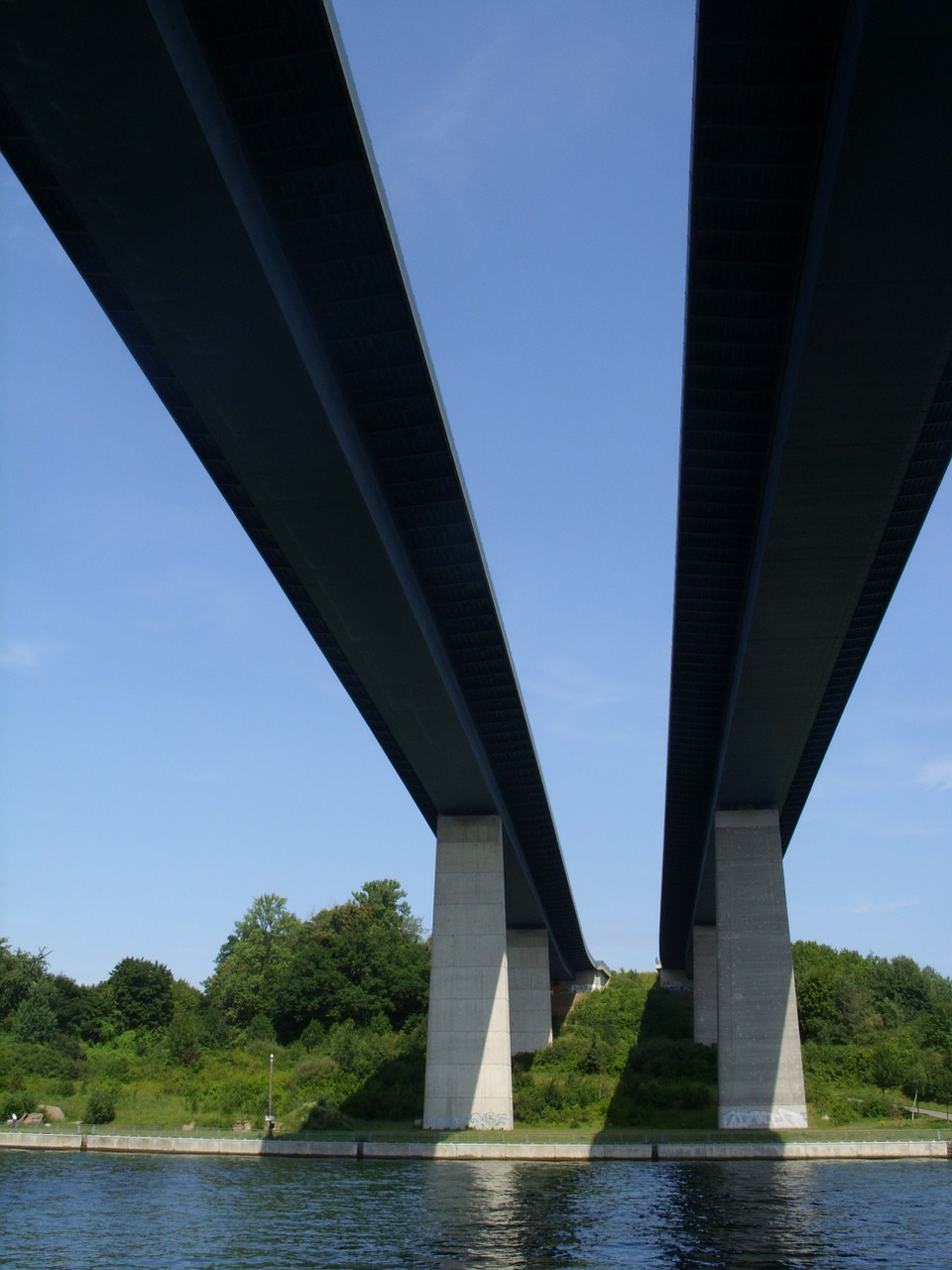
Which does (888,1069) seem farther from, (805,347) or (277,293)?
(277,293)

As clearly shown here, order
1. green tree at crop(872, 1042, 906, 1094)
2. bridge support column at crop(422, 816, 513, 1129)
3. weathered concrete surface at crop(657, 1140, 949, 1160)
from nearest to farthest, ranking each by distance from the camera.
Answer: weathered concrete surface at crop(657, 1140, 949, 1160), bridge support column at crop(422, 816, 513, 1129), green tree at crop(872, 1042, 906, 1094)

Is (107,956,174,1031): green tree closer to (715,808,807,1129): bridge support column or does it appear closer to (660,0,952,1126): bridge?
(715,808,807,1129): bridge support column

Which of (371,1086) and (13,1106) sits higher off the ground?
(371,1086)

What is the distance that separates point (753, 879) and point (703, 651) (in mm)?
14625

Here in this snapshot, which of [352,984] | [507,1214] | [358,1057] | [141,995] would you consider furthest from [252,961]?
[507,1214]

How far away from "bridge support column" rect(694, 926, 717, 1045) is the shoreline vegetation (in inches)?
107

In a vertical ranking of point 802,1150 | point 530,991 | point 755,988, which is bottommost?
point 802,1150

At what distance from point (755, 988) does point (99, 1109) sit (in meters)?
32.8

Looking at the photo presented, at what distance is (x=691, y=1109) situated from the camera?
5353cm

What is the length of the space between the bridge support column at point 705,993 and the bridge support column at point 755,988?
110 feet

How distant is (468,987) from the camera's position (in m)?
46.5

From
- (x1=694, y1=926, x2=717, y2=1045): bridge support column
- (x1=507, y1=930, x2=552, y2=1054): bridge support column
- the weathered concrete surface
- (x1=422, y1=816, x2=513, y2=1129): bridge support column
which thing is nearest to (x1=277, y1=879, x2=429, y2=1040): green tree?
(x1=507, y1=930, x2=552, y2=1054): bridge support column

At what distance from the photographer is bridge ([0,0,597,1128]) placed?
50.9 feet

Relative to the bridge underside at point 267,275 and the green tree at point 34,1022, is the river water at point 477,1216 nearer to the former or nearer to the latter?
the bridge underside at point 267,275
